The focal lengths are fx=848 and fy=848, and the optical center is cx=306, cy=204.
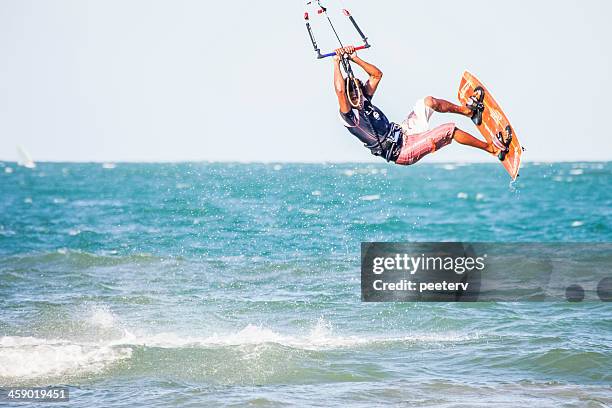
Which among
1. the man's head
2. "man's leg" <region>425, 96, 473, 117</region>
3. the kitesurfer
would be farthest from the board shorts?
the man's head

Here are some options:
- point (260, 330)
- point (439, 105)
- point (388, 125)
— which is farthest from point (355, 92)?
point (260, 330)

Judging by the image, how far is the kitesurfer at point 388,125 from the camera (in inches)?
307

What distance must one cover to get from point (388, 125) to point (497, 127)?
1428 mm

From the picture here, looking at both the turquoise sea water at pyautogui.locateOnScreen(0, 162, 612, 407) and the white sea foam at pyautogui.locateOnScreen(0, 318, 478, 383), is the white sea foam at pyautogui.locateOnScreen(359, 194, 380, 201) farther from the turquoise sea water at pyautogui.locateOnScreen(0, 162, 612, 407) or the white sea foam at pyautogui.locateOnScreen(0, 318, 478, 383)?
the white sea foam at pyautogui.locateOnScreen(0, 318, 478, 383)

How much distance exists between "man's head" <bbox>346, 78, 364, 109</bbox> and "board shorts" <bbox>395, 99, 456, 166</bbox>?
65 cm

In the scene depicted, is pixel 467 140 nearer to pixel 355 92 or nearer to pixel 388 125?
pixel 388 125

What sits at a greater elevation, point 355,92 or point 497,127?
point 355,92

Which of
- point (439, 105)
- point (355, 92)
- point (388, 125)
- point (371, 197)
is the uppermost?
point (355, 92)

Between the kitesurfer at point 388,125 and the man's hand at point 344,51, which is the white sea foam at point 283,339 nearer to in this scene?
the kitesurfer at point 388,125

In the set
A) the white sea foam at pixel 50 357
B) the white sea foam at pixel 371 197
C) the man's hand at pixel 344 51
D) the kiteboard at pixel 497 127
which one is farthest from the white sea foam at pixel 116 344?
the white sea foam at pixel 371 197

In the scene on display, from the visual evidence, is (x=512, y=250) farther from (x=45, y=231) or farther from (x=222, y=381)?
(x=45, y=231)

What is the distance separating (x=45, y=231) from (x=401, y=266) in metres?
16.3

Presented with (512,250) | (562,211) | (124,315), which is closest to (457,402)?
(124,315)

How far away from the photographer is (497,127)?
8883 millimetres
